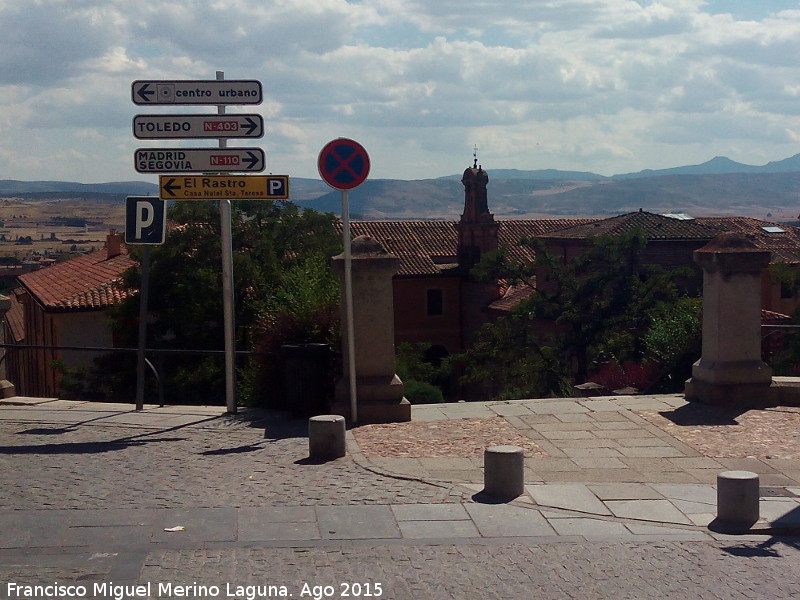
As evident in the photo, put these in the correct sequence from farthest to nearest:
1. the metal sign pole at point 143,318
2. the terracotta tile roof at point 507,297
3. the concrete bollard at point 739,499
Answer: the terracotta tile roof at point 507,297 → the metal sign pole at point 143,318 → the concrete bollard at point 739,499

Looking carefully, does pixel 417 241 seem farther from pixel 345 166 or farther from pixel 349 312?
pixel 345 166

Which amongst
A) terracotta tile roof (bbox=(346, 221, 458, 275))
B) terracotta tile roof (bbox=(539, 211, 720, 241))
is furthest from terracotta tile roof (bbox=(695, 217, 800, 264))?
terracotta tile roof (bbox=(346, 221, 458, 275))

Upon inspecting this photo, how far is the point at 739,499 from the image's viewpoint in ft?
22.9

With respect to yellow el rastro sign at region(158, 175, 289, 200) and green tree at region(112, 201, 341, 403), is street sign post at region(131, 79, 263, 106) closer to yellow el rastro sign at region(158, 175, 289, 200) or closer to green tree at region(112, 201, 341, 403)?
yellow el rastro sign at region(158, 175, 289, 200)

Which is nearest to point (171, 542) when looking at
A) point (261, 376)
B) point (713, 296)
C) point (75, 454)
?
point (75, 454)

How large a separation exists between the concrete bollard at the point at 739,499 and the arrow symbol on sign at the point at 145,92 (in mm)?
7117

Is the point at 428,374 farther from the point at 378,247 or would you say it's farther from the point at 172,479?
the point at 172,479

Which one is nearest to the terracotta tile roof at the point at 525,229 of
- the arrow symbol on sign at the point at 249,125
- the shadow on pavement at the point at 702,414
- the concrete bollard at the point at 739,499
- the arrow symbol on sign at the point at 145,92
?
the shadow on pavement at the point at 702,414

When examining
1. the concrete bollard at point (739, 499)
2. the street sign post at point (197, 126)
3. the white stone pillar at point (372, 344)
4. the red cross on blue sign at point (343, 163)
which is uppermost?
the street sign post at point (197, 126)

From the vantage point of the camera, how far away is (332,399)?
35.7 feet

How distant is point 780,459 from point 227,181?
250 inches

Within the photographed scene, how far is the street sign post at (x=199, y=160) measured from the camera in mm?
10867

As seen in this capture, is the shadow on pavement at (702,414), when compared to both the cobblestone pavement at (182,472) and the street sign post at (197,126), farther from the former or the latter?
the street sign post at (197,126)

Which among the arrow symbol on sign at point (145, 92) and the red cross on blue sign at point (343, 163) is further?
the arrow symbol on sign at point (145, 92)
